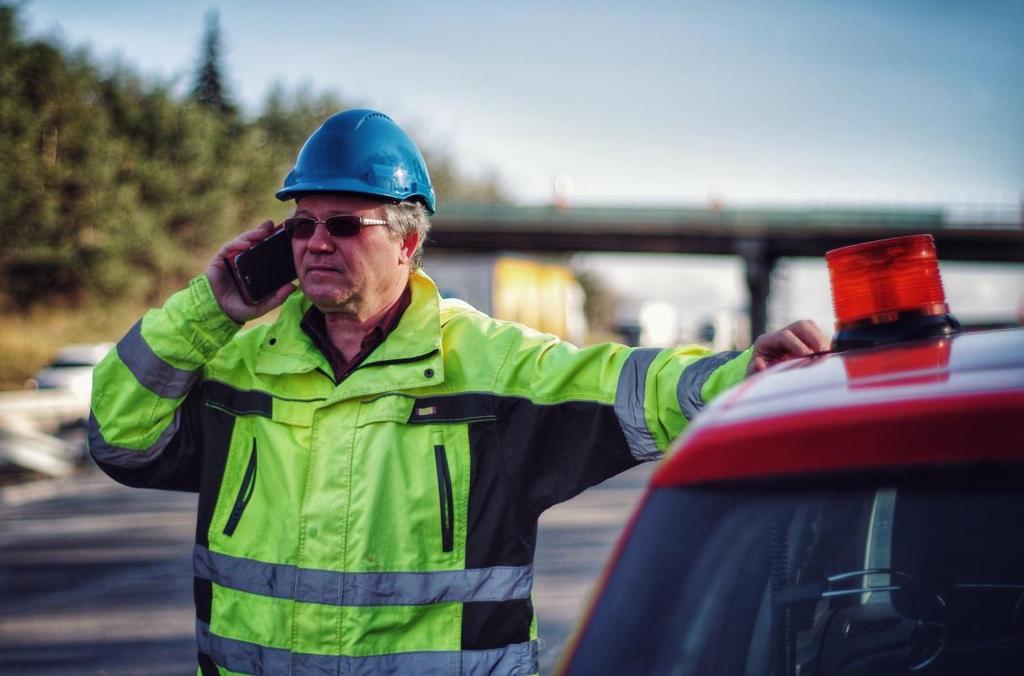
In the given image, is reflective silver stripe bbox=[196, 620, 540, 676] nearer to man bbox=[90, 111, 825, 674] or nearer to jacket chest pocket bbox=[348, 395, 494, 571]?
man bbox=[90, 111, 825, 674]

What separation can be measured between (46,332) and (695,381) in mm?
45282

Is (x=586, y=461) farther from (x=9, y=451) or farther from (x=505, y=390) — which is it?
(x=9, y=451)

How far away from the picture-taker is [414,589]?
2693mm

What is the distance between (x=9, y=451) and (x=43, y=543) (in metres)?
6.19

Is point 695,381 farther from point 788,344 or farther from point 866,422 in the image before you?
point 866,422

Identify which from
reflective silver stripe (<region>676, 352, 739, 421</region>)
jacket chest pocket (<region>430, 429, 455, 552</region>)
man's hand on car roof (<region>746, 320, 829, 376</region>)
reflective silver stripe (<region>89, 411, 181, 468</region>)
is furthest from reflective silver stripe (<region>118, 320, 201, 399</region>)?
man's hand on car roof (<region>746, 320, 829, 376</region>)

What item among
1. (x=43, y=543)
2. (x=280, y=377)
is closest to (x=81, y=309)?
(x=43, y=543)

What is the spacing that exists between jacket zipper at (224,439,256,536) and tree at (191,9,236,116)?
66.8 m

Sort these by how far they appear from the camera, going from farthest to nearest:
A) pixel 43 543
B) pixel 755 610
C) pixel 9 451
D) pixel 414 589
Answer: pixel 9 451 → pixel 43 543 → pixel 414 589 → pixel 755 610

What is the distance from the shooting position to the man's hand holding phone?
3.15 meters

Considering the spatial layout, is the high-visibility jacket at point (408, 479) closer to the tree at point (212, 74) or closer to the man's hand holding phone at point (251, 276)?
the man's hand holding phone at point (251, 276)

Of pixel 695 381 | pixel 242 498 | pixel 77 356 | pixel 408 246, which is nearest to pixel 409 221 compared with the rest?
pixel 408 246

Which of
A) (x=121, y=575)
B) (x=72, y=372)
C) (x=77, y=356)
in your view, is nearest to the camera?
(x=121, y=575)

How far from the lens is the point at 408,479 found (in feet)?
8.98
